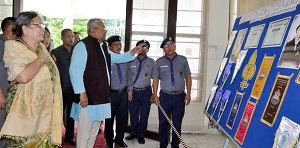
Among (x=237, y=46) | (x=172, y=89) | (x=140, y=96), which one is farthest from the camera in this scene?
(x=140, y=96)

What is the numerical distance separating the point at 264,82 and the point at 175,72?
A: 100 inches

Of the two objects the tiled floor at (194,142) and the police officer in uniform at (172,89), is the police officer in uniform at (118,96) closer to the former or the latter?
the tiled floor at (194,142)

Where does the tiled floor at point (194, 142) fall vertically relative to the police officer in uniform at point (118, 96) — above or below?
below

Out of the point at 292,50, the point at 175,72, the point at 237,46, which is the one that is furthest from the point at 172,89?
the point at 292,50

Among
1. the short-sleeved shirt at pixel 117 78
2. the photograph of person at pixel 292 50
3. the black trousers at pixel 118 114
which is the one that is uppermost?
→ the photograph of person at pixel 292 50

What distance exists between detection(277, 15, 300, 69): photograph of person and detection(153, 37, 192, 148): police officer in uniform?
103 inches

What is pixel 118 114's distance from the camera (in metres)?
4.21

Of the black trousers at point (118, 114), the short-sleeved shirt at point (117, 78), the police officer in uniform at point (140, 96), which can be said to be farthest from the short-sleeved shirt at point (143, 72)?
the black trousers at point (118, 114)

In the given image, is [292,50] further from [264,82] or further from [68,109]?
[68,109]

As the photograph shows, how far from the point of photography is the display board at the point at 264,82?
1.35 meters

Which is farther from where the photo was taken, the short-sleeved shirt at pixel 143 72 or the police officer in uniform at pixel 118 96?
the short-sleeved shirt at pixel 143 72

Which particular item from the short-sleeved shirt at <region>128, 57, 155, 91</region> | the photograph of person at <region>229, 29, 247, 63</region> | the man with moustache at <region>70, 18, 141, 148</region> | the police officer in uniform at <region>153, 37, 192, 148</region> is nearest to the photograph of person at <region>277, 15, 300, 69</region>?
the photograph of person at <region>229, 29, 247, 63</region>

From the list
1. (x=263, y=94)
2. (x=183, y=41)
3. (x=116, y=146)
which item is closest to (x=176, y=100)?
(x=116, y=146)

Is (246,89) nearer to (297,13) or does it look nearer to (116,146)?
(297,13)
